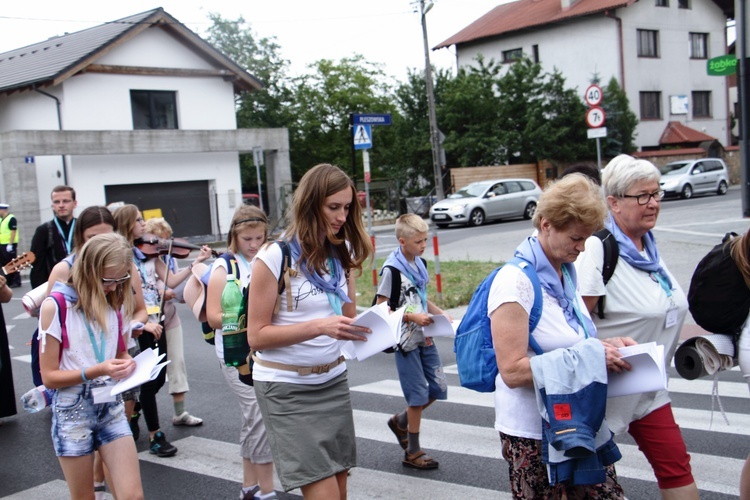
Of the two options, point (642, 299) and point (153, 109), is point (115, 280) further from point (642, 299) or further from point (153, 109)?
point (153, 109)

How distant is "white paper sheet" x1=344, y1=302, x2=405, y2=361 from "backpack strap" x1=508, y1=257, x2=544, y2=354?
52 centimetres

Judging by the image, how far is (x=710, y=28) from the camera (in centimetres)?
4459

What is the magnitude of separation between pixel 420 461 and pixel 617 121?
115ft

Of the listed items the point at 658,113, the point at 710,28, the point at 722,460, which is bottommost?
the point at 722,460

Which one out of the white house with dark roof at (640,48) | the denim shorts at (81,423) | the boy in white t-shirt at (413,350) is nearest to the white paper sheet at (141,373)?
the denim shorts at (81,423)

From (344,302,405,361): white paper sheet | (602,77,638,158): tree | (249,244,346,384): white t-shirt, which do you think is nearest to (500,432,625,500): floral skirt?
(344,302,405,361): white paper sheet

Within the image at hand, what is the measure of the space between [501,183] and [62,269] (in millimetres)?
24107

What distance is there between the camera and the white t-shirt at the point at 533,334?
9.09 ft

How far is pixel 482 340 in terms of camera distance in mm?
2854

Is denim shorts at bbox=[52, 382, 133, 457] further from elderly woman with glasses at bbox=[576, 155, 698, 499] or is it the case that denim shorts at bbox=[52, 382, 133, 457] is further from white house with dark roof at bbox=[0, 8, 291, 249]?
white house with dark roof at bbox=[0, 8, 291, 249]

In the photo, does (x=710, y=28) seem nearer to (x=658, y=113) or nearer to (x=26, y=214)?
(x=658, y=113)

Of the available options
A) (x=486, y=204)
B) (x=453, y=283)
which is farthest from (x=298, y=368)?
(x=486, y=204)

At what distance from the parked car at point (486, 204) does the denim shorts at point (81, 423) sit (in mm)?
23149

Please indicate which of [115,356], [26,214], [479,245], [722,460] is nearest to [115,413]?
[115,356]
